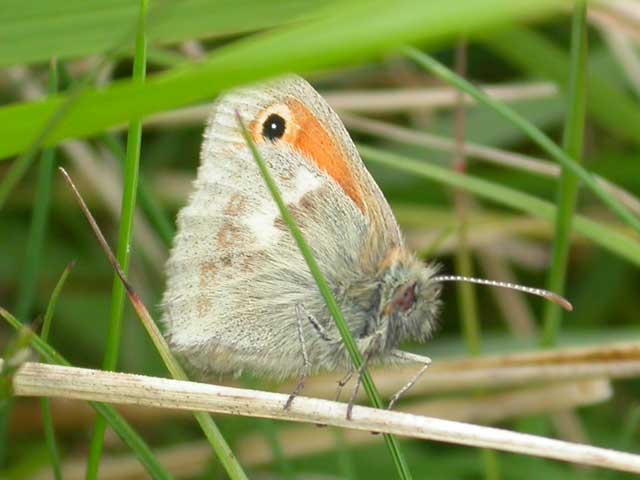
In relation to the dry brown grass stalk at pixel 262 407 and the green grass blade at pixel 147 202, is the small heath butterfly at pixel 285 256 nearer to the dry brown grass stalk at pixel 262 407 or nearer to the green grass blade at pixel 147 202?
the green grass blade at pixel 147 202

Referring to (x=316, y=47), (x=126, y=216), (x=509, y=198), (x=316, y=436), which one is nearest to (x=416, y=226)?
(x=316, y=436)

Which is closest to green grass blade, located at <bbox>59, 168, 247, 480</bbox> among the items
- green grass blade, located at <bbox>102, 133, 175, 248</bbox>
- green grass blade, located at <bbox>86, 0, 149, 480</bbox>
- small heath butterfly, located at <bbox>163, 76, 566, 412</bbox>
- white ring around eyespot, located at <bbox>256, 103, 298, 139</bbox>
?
green grass blade, located at <bbox>86, 0, 149, 480</bbox>

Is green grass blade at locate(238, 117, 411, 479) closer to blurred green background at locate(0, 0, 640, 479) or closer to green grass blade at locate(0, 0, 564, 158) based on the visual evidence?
green grass blade at locate(0, 0, 564, 158)

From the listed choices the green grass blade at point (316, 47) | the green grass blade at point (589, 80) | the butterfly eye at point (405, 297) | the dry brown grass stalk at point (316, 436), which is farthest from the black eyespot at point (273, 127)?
the green grass blade at point (589, 80)

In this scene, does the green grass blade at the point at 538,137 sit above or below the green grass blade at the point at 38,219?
above

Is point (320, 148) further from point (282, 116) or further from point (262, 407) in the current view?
point (262, 407)

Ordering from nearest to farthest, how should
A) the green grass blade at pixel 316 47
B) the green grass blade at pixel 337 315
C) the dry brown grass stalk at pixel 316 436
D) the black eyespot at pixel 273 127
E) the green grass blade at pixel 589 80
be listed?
1. the green grass blade at pixel 316 47
2. the green grass blade at pixel 337 315
3. the black eyespot at pixel 273 127
4. the dry brown grass stalk at pixel 316 436
5. the green grass blade at pixel 589 80

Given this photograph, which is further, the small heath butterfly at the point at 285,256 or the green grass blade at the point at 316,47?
the small heath butterfly at the point at 285,256
